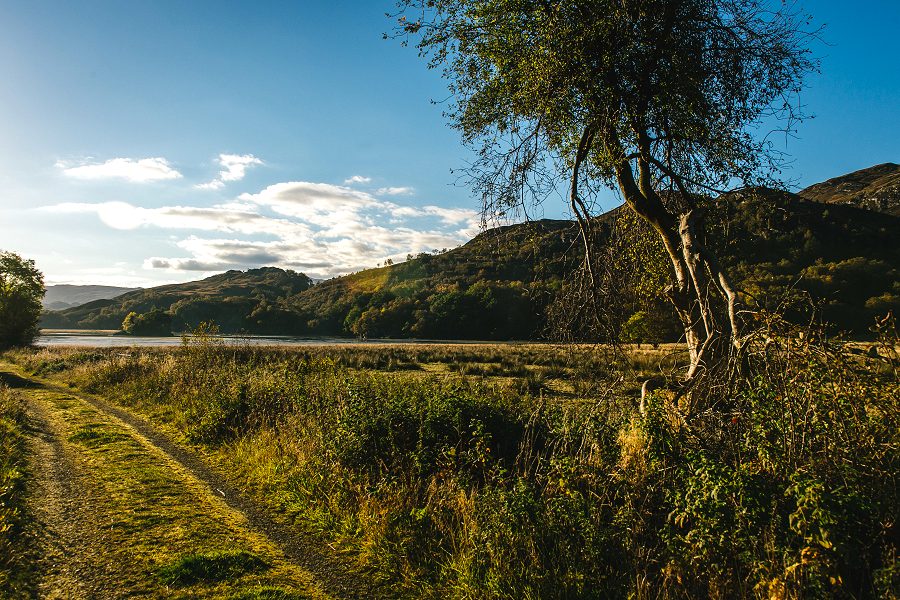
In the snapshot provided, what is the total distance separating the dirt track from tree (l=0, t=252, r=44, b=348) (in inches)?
2081

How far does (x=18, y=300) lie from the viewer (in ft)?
169

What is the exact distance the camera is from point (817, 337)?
390 cm

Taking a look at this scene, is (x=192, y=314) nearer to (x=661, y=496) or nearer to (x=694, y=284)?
(x=694, y=284)

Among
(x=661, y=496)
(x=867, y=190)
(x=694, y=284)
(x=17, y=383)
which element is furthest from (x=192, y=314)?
(x=867, y=190)

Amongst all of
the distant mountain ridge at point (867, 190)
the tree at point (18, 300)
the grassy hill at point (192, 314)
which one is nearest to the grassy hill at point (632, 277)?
the grassy hill at point (192, 314)

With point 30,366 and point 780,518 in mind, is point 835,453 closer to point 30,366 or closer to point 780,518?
point 780,518

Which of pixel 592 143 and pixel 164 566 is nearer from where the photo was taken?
pixel 164 566

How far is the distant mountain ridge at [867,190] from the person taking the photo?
9969cm

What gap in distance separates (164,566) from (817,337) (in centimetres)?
707

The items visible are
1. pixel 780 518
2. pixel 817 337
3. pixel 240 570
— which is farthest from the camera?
pixel 240 570

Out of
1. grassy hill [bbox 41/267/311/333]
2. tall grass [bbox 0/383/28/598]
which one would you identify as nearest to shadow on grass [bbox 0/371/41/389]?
tall grass [bbox 0/383/28/598]

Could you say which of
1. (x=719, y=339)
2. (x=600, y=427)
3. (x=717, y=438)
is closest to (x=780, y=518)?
(x=717, y=438)

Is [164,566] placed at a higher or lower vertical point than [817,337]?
lower

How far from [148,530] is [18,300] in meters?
61.4
